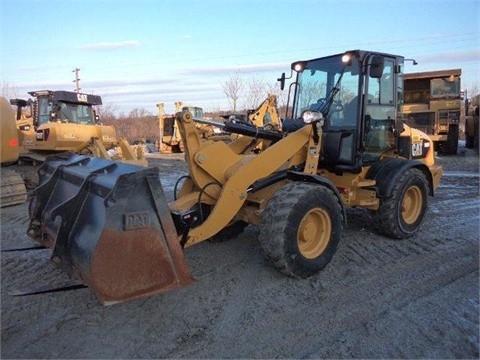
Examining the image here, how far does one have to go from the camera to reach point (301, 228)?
4363mm

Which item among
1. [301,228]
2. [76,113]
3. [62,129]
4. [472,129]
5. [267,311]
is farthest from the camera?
[472,129]

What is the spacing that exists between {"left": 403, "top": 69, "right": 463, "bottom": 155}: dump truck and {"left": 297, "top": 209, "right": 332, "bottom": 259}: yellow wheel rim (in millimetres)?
13440

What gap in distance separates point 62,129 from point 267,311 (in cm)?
923

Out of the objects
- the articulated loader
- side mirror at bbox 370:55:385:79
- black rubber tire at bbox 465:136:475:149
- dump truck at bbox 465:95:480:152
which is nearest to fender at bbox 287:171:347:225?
the articulated loader

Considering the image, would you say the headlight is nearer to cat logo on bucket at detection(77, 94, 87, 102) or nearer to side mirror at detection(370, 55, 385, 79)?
side mirror at detection(370, 55, 385, 79)

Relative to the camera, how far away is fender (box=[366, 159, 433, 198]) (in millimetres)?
5402

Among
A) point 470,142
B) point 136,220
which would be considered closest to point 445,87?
point 470,142

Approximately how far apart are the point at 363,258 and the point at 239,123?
2138 millimetres

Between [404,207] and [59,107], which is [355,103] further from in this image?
[59,107]

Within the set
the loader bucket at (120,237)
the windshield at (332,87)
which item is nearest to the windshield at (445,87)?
the windshield at (332,87)

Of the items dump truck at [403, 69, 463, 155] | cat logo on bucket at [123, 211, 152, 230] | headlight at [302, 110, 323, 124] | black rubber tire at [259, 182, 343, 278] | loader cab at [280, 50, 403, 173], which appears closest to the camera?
cat logo on bucket at [123, 211, 152, 230]

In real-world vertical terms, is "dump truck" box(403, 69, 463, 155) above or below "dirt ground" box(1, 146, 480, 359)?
above

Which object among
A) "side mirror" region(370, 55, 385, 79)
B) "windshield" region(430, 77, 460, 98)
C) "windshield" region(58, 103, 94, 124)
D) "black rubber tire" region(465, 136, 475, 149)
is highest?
"windshield" region(430, 77, 460, 98)

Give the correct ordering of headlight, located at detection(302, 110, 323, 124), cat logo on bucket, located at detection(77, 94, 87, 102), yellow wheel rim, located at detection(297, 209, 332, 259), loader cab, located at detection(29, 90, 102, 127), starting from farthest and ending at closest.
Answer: cat logo on bucket, located at detection(77, 94, 87, 102)
loader cab, located at detection(29, 90, 102, 127)
headlight, located at detection(302, 110, 323, 124)
yellow wheel rim, located at detection(297, 209, 332, 259)
